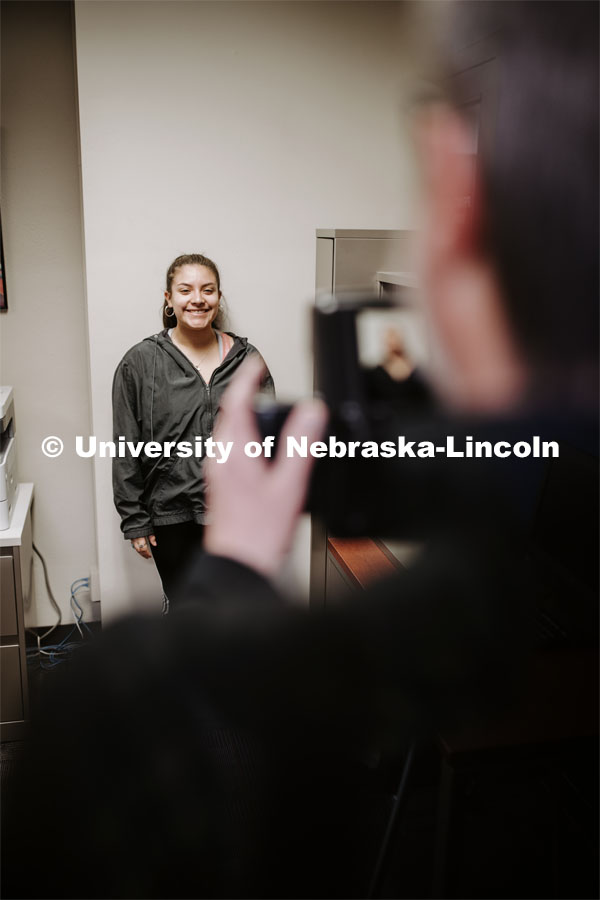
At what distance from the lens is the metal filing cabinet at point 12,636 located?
132cm

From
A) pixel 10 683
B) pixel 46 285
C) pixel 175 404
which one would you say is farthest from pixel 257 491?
pixel 46 285

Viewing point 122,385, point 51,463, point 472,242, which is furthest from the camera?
point 51,463

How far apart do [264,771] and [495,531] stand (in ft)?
0.35

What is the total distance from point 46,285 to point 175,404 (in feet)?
2.03

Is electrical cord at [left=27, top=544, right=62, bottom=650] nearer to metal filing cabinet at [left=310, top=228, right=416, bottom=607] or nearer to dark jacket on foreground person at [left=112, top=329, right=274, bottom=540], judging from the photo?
dark jacket on foreground person at [left=112, top=329, right=274, bottom=540]

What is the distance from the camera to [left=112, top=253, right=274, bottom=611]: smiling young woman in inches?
45.5

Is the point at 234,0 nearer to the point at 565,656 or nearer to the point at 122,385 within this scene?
the point at 122,385

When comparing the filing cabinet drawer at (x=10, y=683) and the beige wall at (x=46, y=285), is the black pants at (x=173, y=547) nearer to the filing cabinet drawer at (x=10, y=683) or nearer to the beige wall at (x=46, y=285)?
the filing cabinet drawer at (x=10, y=683)

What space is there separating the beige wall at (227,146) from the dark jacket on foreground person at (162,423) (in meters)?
0.20

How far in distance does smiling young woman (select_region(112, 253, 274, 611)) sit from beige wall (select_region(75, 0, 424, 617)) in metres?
0.12

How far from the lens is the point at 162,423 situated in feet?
4.07

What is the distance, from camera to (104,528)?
63.4 inches

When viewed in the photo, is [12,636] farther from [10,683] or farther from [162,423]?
[162,423]

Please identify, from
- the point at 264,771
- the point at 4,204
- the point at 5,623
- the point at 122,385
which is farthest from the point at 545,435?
the point at 4,204
